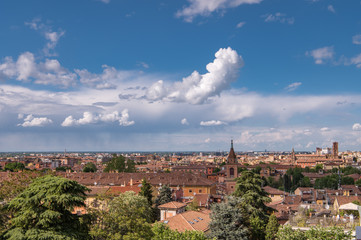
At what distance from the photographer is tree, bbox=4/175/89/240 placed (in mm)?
19656

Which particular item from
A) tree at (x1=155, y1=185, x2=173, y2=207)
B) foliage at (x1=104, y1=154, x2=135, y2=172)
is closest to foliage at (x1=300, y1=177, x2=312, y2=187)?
foliage at (x1=104, y1=154, x2=135, y2=172)

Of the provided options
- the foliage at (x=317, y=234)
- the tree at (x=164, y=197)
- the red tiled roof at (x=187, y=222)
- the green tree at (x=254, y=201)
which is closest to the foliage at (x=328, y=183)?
the tree at (x=164, y=197)

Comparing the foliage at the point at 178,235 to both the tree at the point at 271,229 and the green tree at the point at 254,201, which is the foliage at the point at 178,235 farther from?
the tree at the point at 271,229

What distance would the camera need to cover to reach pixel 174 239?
23.5 m

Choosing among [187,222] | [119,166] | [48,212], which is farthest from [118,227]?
[119,166]

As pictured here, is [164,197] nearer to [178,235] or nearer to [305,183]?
[178,235]

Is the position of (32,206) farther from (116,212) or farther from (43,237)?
(116,212)

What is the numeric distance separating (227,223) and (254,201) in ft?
26.8

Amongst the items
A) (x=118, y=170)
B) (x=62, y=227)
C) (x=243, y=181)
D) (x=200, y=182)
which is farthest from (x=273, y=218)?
(x=118, y=170)

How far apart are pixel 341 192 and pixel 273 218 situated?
49465 millimetres

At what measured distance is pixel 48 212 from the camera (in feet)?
65.2

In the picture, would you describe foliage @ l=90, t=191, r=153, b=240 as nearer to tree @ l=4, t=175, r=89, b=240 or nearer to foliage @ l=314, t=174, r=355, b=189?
tree @ l=4, t=175, r=89, b=240

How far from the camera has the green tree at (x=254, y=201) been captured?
35094mm

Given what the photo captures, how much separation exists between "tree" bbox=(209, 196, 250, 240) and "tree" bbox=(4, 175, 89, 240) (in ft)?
44.1
